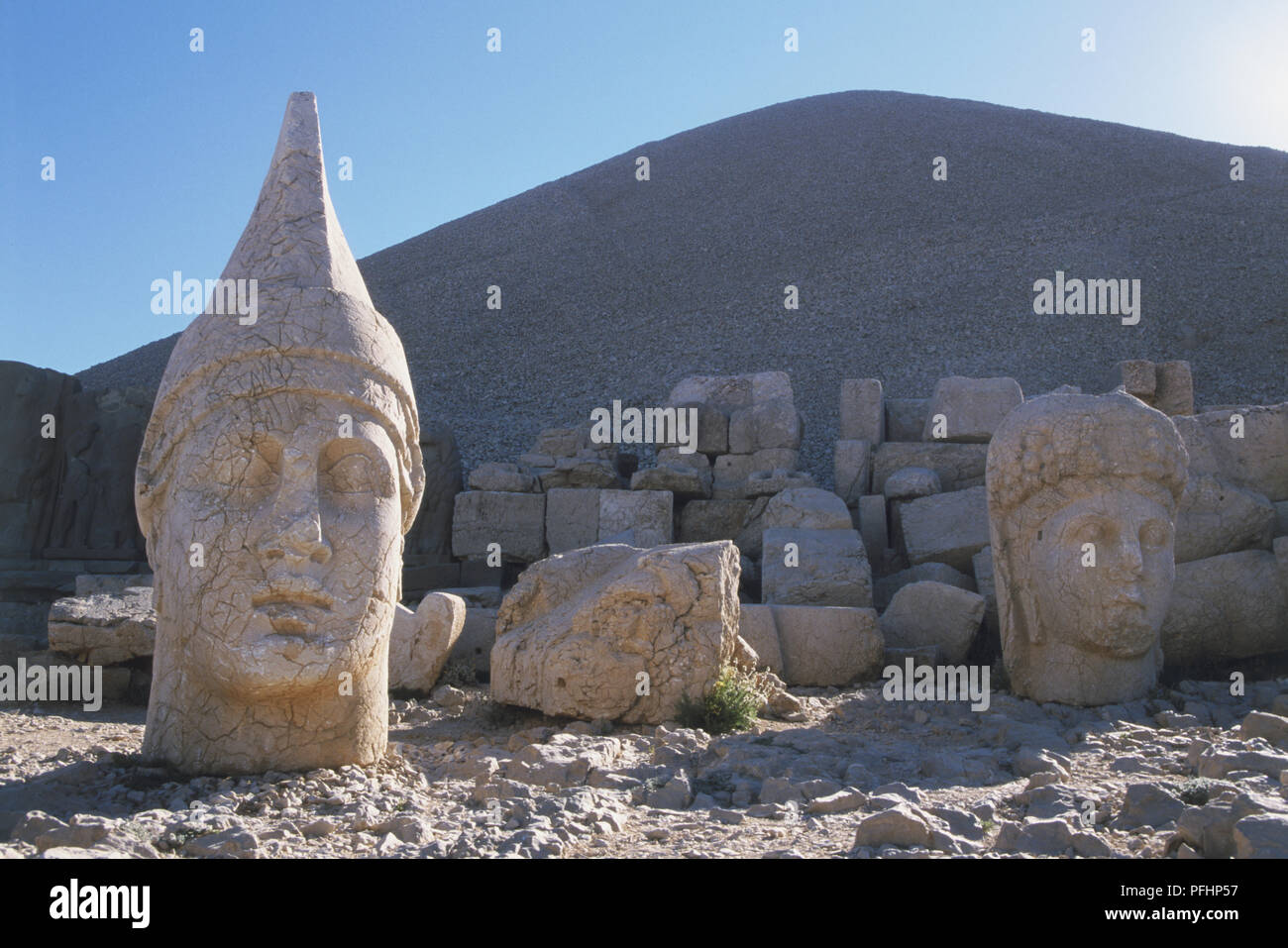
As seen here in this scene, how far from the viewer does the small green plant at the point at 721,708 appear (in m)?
5.77

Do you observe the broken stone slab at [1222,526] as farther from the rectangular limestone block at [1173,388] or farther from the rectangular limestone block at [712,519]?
the rectangular limestone block at [712,519]

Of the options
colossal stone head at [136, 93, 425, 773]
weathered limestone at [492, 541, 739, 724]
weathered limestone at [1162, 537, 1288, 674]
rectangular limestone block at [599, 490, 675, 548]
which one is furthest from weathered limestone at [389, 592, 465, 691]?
weathered limestone at [1162, 537, 1288, 674]

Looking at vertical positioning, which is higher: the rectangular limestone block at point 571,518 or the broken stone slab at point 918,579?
the rectangular limestone block at point 571,518

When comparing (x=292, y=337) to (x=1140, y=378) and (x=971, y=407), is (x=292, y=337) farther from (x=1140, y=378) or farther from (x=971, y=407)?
(x=1140, y=378)

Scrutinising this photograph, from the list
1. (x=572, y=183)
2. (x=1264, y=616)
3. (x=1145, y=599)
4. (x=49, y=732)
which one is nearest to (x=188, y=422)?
(x=49, y=732)

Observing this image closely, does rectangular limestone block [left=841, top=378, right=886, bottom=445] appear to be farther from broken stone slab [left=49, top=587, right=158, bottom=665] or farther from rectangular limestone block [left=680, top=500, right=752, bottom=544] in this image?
broken stone slab [left=49, top=587, right=158, bottom=665]

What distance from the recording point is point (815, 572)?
28.8ft

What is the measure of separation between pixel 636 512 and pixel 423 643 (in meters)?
4.04

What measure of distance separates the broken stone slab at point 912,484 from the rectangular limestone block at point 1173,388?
9.26 feet

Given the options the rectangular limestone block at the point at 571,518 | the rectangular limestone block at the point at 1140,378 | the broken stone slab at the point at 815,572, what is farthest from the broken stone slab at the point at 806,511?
the rectangular limestone block at the point at 1140,378

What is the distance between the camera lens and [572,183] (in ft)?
133

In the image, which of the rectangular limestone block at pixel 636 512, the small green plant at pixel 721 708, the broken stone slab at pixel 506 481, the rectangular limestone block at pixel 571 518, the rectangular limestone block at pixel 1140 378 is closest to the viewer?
the small green plant at pixel 721 708

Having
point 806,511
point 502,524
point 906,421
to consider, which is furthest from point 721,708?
point 906,421

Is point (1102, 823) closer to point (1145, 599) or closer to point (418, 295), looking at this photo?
point (1145, 599)
